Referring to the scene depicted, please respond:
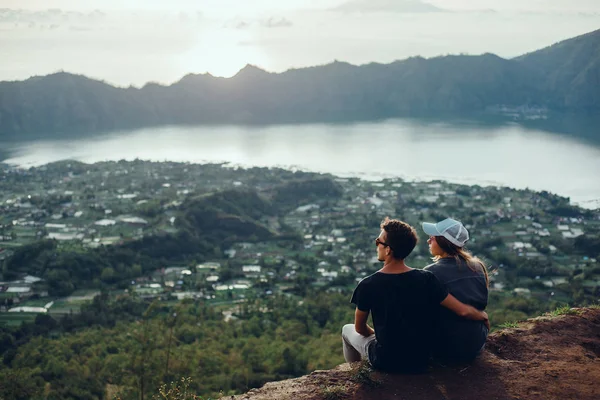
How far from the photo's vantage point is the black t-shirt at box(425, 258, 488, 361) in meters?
3.61

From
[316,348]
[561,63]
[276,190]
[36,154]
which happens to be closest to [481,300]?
[316,348]

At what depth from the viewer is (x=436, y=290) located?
3410mm

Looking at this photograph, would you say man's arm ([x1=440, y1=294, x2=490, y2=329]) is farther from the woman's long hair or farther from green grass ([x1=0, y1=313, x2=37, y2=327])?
green grass ([x1=0, y1=313, x2=37, y2=327])

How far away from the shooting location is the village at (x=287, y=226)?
20.9m

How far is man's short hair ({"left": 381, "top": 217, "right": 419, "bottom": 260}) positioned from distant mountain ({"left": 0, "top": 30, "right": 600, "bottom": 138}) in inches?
3418

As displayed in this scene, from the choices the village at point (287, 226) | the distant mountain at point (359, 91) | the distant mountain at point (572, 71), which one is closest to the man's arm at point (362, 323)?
the village at point (287, 226)

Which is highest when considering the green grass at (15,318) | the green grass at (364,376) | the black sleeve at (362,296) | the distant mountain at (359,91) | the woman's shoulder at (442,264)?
the distant mountain at (359,91)

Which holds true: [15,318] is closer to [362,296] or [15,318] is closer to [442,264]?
Answer: [362,296]

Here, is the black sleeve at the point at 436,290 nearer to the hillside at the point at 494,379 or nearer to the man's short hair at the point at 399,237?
the man's short hair at the point at 399,237

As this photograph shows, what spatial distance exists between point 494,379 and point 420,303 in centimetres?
85

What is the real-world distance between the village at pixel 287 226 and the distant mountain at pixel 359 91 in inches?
1748

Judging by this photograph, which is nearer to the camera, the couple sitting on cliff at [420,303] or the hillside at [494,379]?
the couple sitting on cliff at [420,303]

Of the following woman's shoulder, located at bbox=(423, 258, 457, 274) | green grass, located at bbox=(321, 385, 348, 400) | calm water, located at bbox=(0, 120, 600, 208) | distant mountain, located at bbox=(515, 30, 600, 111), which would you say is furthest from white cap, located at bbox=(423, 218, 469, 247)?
distant mountain, located at bbox=(515, 30, 600, 111)

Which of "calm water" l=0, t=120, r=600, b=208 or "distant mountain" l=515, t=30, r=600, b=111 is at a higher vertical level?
"distant mountain" l=515, t=30, r=600, b=111
